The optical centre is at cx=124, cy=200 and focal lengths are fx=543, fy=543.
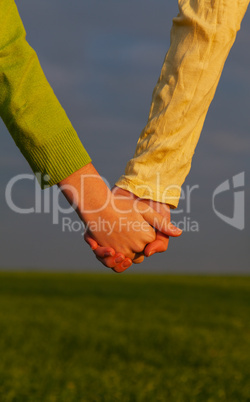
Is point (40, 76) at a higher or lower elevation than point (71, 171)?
higher

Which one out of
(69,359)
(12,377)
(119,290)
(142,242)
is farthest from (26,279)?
(142,242)

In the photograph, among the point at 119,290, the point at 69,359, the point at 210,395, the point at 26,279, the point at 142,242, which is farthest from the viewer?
the point at 26,279

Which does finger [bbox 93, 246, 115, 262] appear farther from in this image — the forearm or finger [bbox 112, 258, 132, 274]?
the forearm

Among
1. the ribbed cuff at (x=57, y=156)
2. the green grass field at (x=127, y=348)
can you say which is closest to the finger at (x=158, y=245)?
the ribbed cuff at (x=57, y=156)

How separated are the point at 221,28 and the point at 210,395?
24.6ft

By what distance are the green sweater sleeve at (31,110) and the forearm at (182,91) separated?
11.5 inches

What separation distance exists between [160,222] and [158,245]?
0.11m

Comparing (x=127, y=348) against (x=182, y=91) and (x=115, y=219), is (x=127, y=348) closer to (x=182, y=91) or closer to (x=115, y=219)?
(x=115, y=219)

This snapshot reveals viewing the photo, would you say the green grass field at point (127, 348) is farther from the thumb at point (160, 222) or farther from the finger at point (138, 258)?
the thumb at point (160, 222)

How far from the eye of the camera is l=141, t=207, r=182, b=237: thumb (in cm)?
237

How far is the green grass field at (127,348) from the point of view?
875 centimetres

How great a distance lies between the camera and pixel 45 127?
2.26 m

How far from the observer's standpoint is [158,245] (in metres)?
2.42

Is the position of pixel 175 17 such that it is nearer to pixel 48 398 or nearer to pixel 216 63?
pixel 216 63
